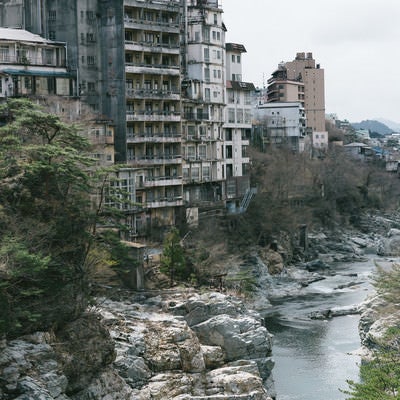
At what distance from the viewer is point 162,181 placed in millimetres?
48875

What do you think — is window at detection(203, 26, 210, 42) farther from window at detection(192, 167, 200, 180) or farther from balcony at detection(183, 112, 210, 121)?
window at detection(192, 167, 200, 180)

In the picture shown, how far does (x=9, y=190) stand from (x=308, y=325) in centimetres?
1938

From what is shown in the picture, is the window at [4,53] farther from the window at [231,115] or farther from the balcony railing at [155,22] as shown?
the window at [231,115]

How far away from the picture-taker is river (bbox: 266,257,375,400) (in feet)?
105

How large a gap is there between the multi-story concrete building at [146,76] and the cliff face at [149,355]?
13311 millimetres

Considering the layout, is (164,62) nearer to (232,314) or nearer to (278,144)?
(232,314)

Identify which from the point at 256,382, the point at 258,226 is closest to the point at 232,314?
the point at 256,382

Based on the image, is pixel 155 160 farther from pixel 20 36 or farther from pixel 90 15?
pixel 20 36

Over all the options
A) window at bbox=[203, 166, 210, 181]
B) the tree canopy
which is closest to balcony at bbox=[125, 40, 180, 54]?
window at bbox=[203, 166, 210, 181]

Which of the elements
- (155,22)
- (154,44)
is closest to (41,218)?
(154,44)

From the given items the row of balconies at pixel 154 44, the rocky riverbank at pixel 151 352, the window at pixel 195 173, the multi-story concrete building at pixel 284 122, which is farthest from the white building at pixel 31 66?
the multi-story concrete building at pixel 284 122

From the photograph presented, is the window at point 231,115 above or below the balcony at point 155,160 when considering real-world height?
above

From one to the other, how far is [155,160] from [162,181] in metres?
1.31

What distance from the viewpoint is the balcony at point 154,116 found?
46.9 m
